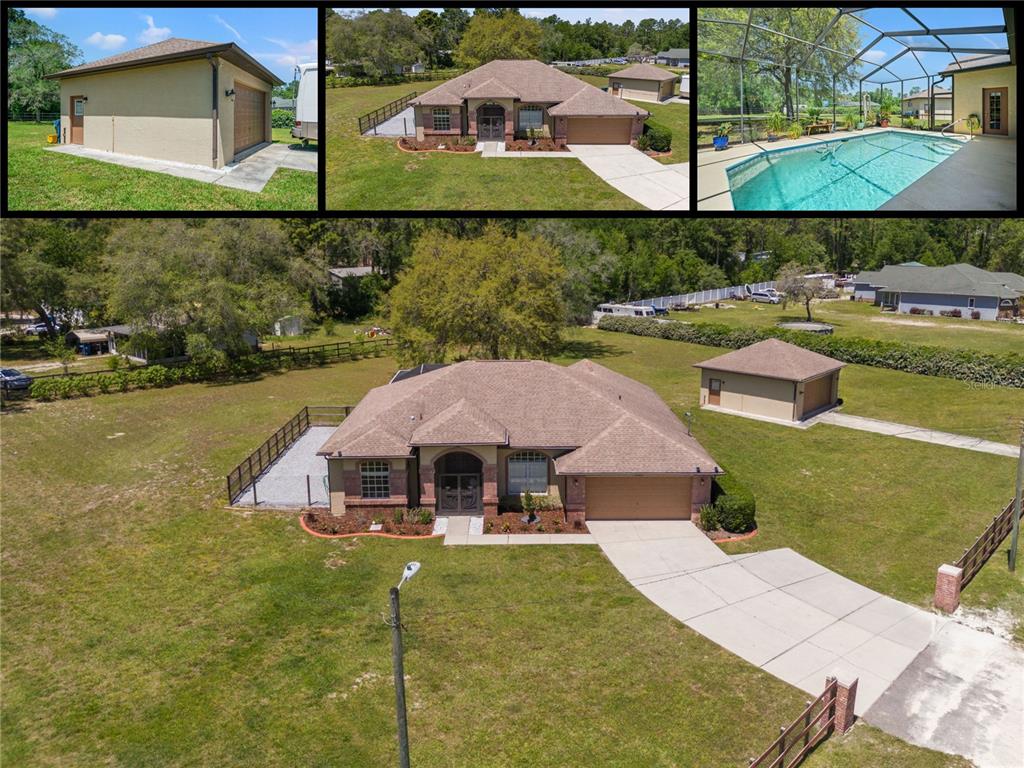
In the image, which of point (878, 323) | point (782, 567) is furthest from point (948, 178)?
point (878, 323)

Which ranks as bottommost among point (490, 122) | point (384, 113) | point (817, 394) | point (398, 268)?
point (817, 394)

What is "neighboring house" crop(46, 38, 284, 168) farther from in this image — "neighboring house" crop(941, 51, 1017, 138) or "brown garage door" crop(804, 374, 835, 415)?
"brown garage door" crop(804, 374, 835, 415)

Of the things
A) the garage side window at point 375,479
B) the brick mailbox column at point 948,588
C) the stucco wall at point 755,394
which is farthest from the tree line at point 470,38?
the stucco wall at point 755,394

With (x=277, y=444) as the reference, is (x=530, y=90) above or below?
above

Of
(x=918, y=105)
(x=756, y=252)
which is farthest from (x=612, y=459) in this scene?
(x=756, y=252)

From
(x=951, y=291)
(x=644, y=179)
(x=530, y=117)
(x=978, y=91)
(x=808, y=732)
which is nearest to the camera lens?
(x=808, y=732)

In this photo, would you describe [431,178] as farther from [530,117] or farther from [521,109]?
[521,109]
